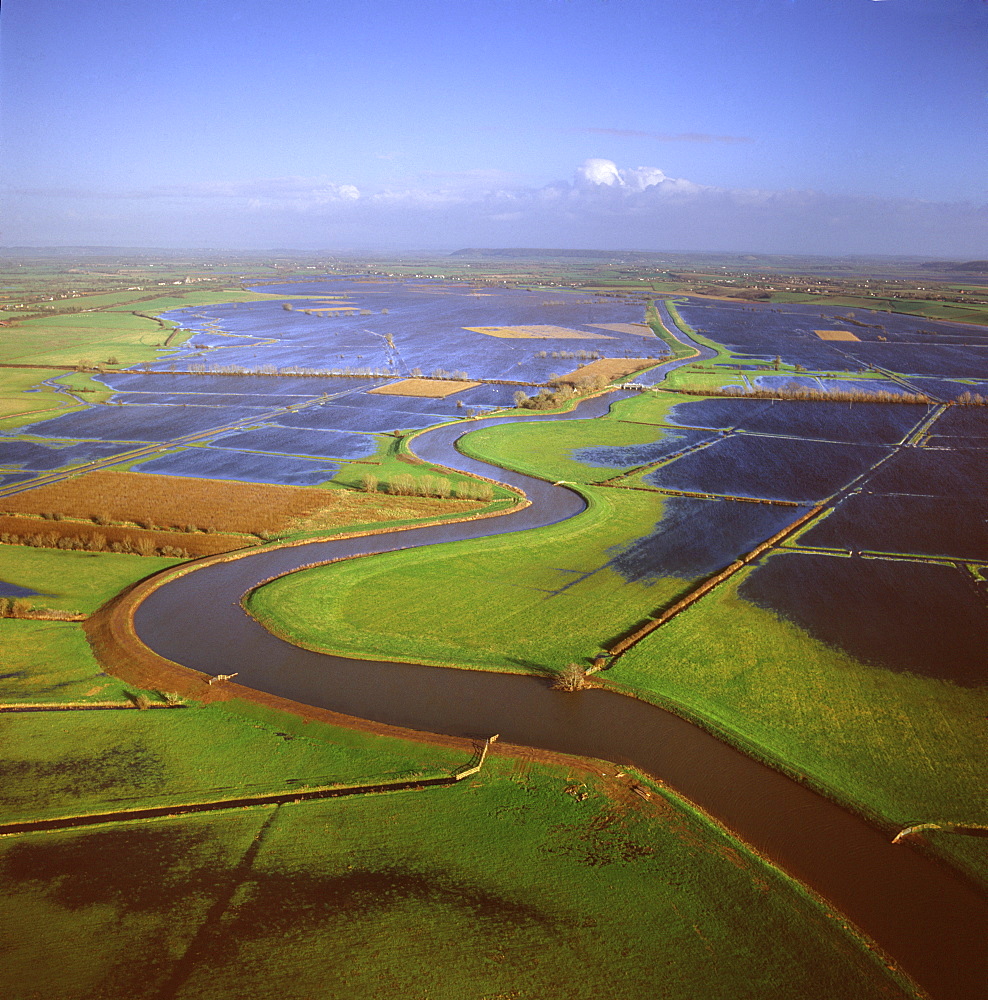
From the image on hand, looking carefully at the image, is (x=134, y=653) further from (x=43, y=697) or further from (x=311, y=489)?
(x=311, y=489)

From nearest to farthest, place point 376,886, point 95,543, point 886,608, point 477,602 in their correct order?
point 376,886
point 886,608
point 477,602
point 95,543

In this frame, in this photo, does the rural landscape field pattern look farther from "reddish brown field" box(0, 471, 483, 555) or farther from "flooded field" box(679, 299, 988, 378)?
"flooded field" box(679, 299, 988, 378)

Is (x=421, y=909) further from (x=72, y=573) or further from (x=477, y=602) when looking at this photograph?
(x=72, y=573)

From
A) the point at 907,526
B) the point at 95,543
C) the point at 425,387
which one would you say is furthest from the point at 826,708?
the point at 425,387

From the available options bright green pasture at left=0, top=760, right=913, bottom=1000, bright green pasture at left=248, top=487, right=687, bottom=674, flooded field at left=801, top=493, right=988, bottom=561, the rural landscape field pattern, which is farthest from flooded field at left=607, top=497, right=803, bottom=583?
bright green pasture at left=0, top=760, right=913, bottom=1000

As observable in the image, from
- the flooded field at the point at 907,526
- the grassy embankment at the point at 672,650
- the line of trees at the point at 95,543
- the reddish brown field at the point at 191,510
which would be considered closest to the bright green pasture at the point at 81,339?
the reddish brown field at the point at 191,510

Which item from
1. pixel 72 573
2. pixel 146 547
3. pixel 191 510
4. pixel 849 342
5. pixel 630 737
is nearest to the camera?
pixel 630 737
